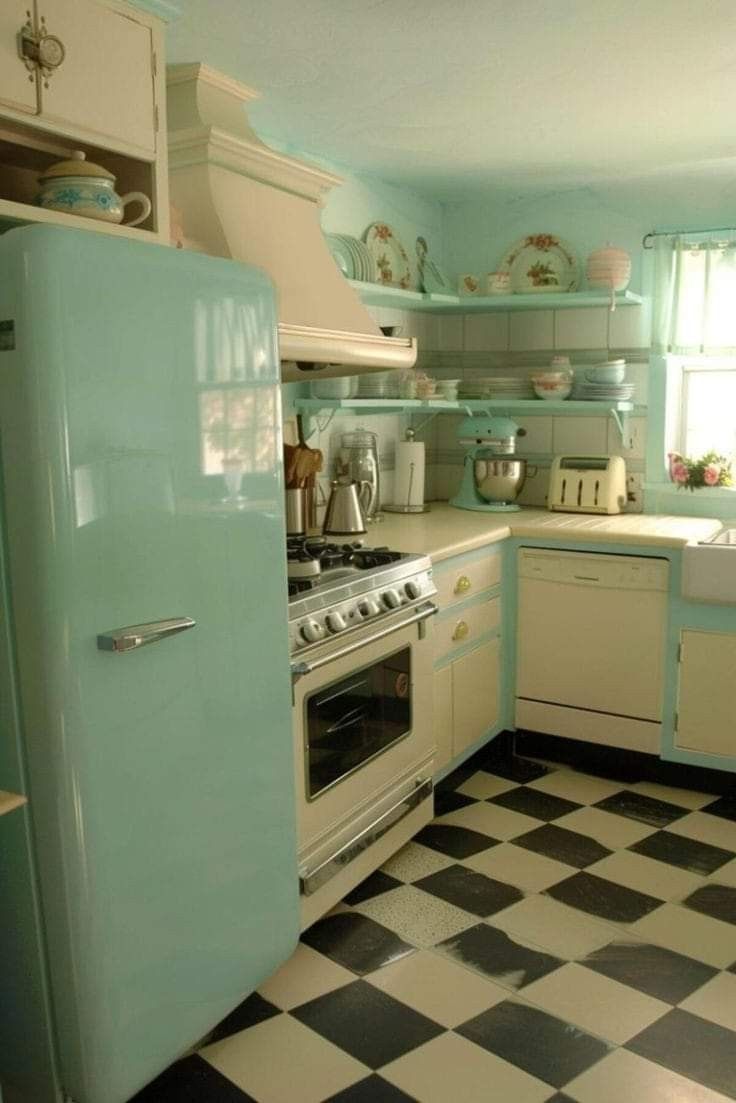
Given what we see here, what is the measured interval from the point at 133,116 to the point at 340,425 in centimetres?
184

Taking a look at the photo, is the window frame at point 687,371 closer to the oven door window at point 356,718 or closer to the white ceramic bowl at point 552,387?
the white ceramic bowl at point 552,387

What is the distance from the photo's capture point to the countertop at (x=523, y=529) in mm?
3168

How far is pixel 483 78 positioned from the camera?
2.59m

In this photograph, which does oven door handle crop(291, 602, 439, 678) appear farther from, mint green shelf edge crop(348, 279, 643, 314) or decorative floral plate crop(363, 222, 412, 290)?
decorative floral plate crop(363, 222, 412, 290)

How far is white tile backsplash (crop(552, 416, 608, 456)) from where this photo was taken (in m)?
4.05

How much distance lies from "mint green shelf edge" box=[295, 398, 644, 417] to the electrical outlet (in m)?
0.28

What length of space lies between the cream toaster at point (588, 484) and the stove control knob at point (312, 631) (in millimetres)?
1906

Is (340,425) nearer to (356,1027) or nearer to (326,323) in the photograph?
(326,323)

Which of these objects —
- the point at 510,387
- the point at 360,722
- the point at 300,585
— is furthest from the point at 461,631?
the point at 510,387

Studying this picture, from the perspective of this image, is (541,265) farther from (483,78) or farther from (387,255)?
(483,78)

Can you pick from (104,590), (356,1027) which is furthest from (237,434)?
(356,1027)

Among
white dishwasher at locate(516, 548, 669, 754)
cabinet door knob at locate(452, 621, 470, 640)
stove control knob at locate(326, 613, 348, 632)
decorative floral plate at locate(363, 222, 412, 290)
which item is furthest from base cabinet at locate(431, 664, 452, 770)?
decorative floral plate at locate(363, 222, 412, 290)

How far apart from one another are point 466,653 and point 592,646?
50cm

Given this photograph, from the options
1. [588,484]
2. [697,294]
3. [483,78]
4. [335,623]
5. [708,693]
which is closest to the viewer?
[335,623]
